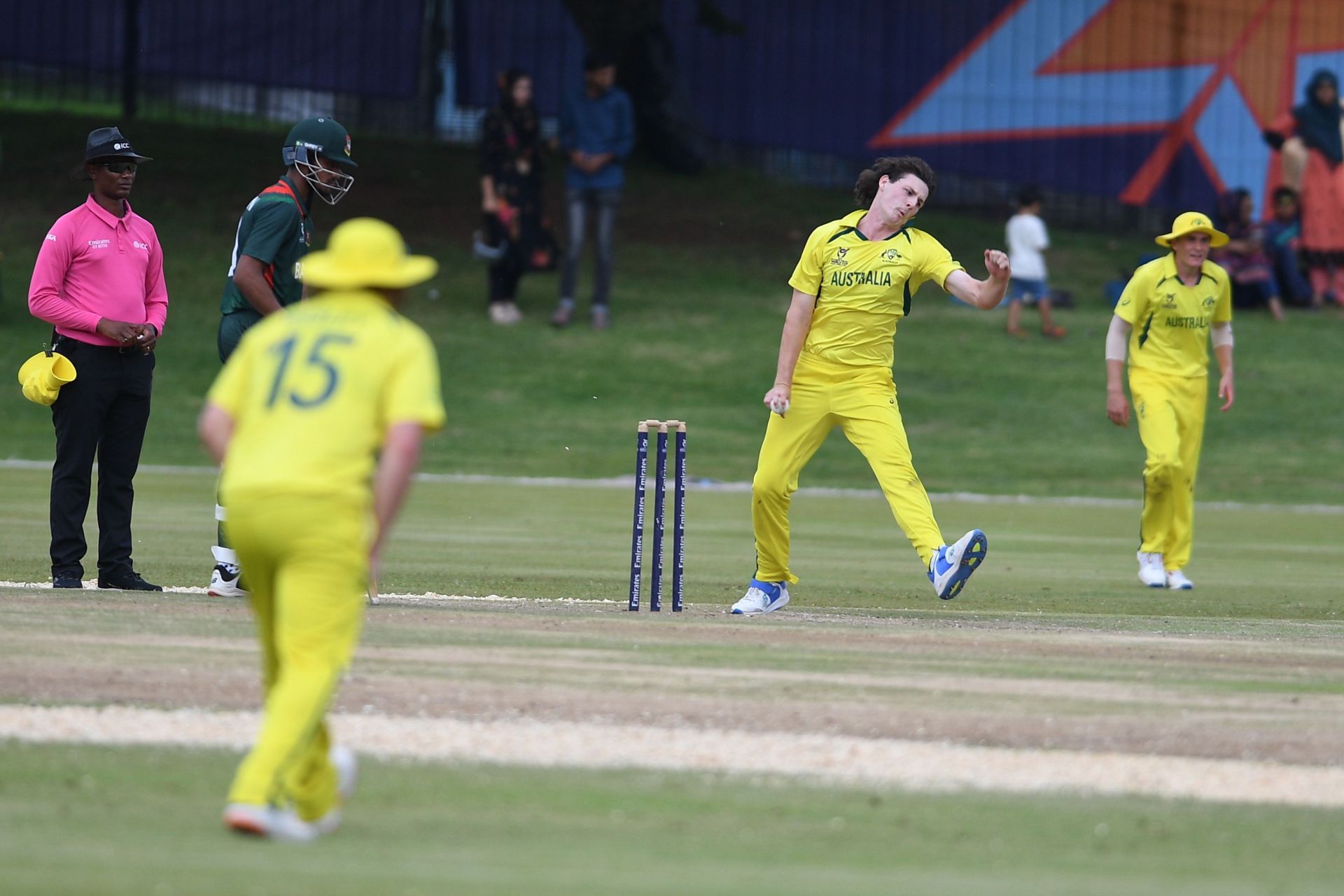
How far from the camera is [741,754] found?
6434mm

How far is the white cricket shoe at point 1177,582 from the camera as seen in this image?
12.4 metres

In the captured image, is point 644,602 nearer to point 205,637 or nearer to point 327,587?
point 205,637

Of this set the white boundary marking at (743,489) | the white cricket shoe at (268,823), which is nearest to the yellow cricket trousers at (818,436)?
the white cricket shoe at (268,823)

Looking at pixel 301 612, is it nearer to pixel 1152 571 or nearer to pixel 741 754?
→ pixel 741 754

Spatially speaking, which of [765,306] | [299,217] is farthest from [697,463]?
[299,217]

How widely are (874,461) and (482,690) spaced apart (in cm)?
355

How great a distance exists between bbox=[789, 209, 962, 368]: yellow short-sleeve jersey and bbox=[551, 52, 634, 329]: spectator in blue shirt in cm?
1251

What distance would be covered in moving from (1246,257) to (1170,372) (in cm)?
1409

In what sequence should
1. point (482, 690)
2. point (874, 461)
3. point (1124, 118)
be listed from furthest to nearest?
point (1124, 118), point (874, 461), point (482, 690)

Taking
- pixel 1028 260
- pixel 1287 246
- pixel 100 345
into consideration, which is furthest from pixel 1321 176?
pixel 100 345

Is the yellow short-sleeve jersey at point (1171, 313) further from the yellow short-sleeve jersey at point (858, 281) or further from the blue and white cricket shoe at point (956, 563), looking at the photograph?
the blue and white cricket shoe at point (956, 563)

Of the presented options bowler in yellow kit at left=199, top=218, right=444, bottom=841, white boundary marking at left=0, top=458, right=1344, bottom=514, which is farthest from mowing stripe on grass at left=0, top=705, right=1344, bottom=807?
white boundary marking at left=0, top=458, right=1344, bottom=514

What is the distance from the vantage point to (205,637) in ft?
26.2

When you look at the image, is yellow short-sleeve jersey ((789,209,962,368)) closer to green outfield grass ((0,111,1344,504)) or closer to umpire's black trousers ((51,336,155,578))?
umpire's black trousers ((51,336,155,578))
